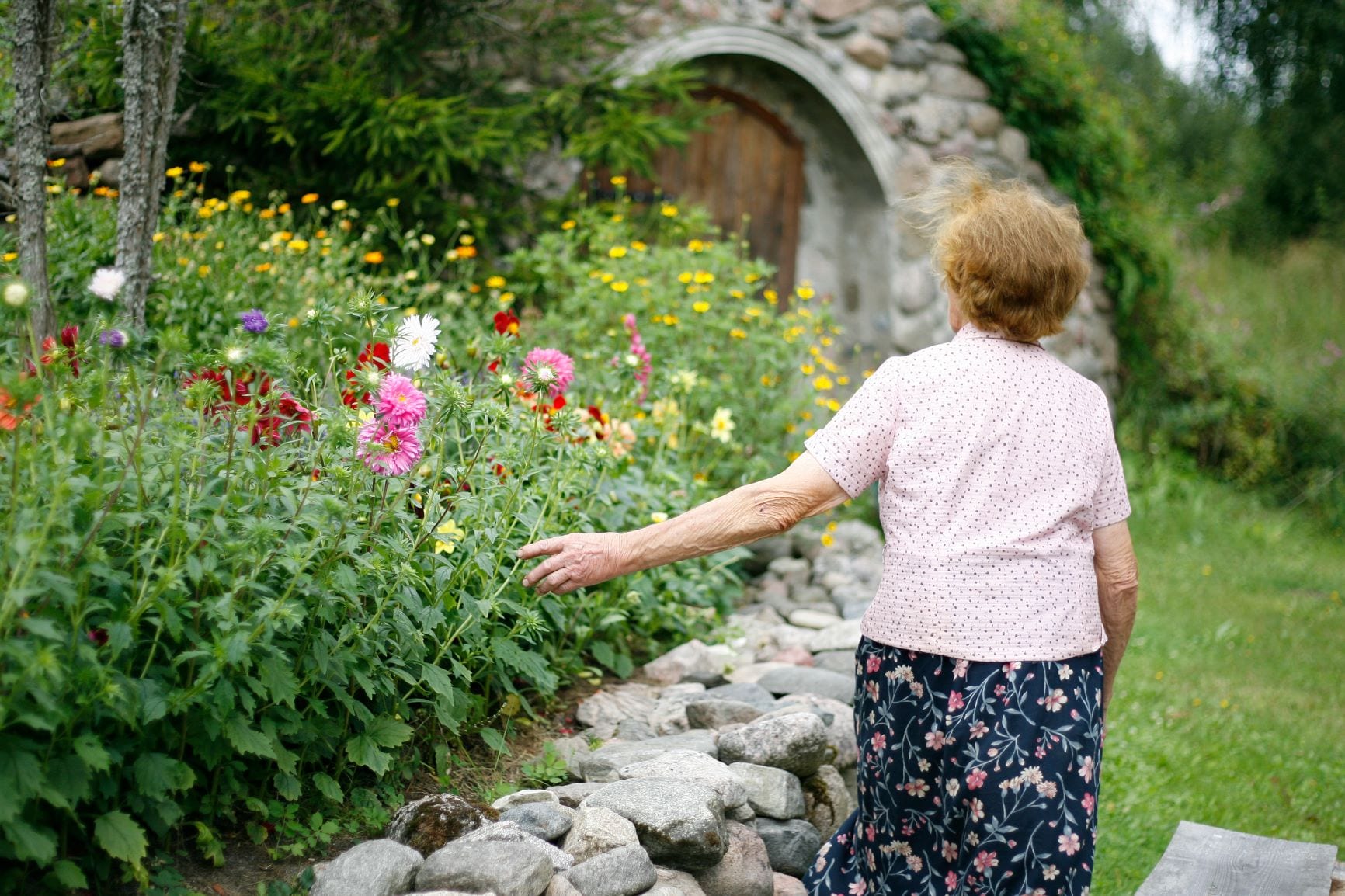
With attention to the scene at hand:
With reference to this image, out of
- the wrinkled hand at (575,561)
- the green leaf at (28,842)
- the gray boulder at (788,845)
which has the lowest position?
the gray boulder at (788,845)

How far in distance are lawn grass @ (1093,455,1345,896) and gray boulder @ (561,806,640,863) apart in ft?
4.51

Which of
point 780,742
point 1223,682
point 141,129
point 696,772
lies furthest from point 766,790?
point 1223,682

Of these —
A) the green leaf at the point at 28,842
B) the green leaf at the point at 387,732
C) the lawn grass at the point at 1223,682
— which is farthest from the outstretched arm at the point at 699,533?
the lawn grass at the point at 1223,682

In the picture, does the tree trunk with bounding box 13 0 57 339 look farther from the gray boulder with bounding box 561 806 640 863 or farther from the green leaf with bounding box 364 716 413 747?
the gray boulder with bounding box 561 806 640 863

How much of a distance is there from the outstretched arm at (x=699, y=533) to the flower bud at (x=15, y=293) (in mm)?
890

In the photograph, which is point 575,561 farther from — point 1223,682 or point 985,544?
point 1223,682

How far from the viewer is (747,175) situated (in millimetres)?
6879

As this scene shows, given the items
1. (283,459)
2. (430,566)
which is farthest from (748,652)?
(283,459)

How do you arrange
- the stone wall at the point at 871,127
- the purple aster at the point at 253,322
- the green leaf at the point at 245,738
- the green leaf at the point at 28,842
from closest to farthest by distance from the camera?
the green leaf at the point at 28,842 < the green leaf at the point at 245,738 < the purple aster at the point at 253,322 < the stone wall at the point at 871,127

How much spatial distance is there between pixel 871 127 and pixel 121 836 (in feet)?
19.1

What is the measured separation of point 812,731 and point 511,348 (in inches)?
41.1

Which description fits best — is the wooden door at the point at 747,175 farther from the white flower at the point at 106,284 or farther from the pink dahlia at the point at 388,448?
the white flower at the point at 106,284

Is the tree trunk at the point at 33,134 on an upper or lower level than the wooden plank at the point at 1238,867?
upper

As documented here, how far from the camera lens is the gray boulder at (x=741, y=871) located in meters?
2.19
